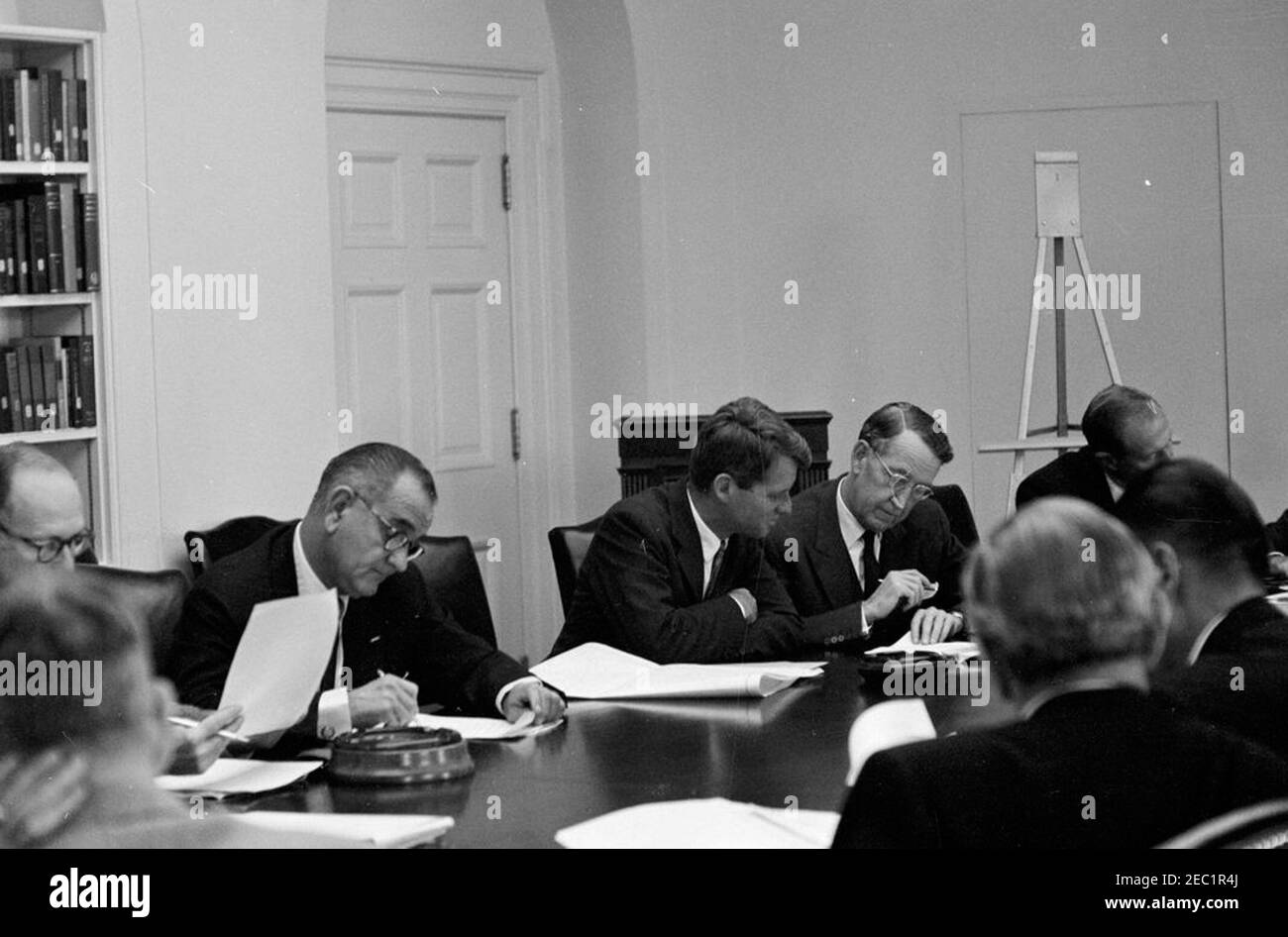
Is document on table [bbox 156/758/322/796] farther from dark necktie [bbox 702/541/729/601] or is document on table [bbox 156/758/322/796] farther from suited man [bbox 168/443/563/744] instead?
dark necktie [bbox 702/541/729/601]

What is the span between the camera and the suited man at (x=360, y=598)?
269 centimetres

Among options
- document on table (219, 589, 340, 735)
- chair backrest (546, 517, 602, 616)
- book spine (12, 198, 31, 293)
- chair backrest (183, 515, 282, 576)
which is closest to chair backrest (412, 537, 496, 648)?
chair backrest (546, 517, 602, 616)

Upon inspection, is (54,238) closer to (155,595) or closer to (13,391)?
(13,391)

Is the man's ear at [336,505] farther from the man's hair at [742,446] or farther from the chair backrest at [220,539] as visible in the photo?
the chair backrest at [220,539]

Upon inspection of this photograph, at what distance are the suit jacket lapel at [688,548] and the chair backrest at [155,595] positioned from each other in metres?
1.01

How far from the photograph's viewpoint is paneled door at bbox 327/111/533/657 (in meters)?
5.25

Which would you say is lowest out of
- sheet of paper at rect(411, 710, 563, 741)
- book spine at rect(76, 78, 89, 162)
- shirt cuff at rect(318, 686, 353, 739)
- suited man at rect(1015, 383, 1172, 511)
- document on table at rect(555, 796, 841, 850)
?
sheet of paper at rect(411, 710, 563, 741)

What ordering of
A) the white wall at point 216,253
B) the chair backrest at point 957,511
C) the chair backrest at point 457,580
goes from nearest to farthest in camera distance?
the chair backrest at point 457,580 < the white wall at point 216,253 < the chair backrest at point 957,511

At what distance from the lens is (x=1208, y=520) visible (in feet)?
6.42

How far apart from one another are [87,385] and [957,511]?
7.55 feet

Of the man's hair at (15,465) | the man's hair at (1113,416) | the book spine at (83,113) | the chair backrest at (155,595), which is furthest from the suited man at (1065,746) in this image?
the book spine at (83,113)

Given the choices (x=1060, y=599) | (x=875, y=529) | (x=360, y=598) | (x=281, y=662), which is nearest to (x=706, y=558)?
(x=875, y=529)

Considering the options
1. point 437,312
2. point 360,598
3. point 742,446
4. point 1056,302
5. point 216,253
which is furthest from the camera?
point 437,312

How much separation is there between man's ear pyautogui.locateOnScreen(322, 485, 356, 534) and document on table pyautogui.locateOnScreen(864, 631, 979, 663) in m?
1.05
